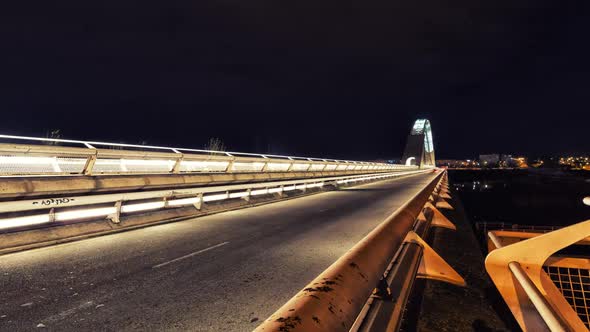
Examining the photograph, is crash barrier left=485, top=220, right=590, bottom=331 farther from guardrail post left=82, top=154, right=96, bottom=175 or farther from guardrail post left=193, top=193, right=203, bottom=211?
guardrail post left=193, top=193, right=203, bottom=211

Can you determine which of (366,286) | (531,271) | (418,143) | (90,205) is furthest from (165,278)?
(418,143)

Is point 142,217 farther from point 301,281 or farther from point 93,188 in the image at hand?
point 301,281

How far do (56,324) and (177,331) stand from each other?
4.23 ft

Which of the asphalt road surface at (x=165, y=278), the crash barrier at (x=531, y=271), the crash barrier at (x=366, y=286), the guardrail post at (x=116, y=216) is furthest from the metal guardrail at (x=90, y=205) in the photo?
the crash barrier at (x=531, y=271)

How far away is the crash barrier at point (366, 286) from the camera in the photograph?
135 cm

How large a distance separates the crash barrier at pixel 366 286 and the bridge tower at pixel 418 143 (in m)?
141

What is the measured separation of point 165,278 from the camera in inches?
194

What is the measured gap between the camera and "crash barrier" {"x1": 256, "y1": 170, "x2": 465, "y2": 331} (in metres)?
1.35

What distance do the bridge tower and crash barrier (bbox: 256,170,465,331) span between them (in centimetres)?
14135

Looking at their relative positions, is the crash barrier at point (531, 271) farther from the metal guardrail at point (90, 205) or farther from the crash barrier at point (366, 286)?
the metal guardrail at point (90, 205)

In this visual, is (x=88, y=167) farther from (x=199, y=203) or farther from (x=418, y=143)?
(x=418, y=143)

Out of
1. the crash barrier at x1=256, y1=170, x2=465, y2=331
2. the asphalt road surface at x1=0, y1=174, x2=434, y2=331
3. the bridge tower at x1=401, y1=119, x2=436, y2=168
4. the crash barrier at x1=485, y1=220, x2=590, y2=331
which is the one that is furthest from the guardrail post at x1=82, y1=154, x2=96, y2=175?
the bridge tower at x1=401, y1=119, x2=436, y2=168

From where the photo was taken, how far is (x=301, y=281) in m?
4.80

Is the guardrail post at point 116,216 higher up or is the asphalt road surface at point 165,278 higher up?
the guardrail post at point 116,216
